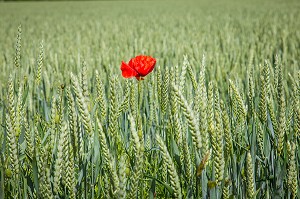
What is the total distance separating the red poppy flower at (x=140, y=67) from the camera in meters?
1.29

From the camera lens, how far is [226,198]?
79 centimetres

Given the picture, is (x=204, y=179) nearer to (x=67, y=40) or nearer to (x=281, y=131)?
(x=281, y=131)

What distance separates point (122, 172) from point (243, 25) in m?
5.78

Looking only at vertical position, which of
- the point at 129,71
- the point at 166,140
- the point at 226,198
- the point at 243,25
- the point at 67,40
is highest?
the point at 243,25

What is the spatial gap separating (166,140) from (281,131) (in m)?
0.51

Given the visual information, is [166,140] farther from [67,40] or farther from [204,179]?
[67,40]

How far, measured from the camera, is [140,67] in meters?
1.30

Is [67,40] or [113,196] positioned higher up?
[67,40]

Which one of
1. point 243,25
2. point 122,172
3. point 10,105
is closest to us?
point 122,172

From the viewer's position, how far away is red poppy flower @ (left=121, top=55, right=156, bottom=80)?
129 centimetres

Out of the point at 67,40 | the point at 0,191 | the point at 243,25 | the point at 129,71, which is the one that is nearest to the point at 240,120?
the point at 129,71

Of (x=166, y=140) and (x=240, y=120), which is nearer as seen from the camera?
(x=240, y=120)

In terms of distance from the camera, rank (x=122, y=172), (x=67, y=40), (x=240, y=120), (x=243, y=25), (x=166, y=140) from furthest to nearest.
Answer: (x=243, y=25) → (x=67, y=40) → (x=166, y=140) → (x=240, y=120) → (x=122, y=172)

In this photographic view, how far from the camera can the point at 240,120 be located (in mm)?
1125
